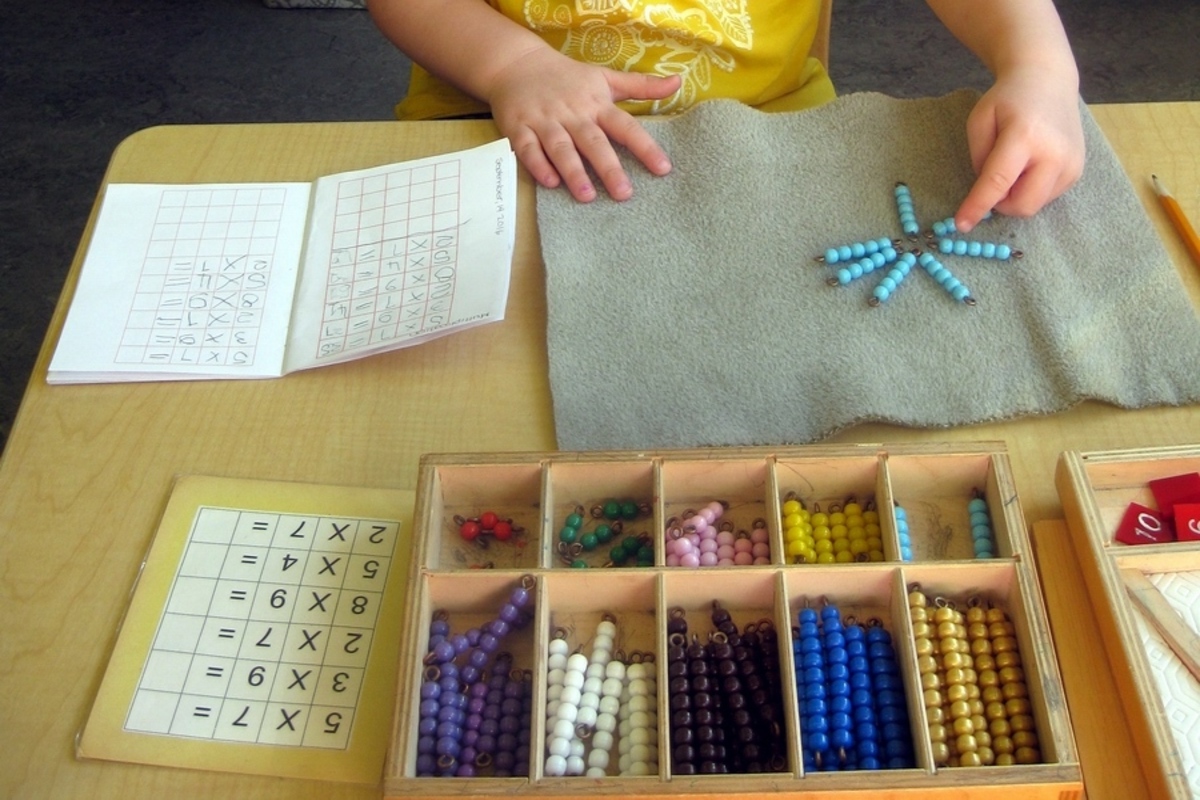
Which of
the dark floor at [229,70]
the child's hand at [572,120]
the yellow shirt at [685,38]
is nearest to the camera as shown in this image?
the child's hand at [572,120]

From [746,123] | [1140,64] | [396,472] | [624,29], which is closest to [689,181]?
[746,123]

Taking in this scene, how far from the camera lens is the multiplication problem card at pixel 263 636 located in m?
0.53

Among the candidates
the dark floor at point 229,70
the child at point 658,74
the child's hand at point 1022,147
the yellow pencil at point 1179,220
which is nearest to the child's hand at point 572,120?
the child at point 658,74

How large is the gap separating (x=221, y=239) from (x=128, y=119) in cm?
127

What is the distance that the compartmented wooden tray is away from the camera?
0.48 meters

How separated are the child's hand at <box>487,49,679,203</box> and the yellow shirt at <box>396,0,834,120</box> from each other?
59mm

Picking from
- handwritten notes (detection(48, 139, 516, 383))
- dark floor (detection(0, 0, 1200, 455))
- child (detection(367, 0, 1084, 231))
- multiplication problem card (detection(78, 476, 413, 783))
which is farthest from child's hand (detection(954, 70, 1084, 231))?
dark floor (detection(0, 0, 1200, 455))

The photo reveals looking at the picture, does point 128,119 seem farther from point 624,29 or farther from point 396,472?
point 396,472

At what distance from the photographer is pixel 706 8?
877 millimetres

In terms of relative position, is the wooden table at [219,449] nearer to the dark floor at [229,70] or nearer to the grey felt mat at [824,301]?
the grey felt mat at [824,301]

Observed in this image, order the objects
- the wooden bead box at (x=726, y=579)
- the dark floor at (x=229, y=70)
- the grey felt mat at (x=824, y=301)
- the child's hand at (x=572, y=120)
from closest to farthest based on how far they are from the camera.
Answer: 1. the wooden bead box at (x=726, y=579)
2. the grey felt mat at (x=824, y=301)
3. the child's hand at (x=572, y=120)
4. the dark floor at (x=229, y=70)

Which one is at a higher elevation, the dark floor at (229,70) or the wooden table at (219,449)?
the dark floor at (229,70)

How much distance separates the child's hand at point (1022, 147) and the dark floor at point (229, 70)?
42.6 inches

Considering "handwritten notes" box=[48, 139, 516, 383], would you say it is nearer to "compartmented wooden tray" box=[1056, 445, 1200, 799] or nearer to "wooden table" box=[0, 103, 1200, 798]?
"wooden table" box=[0, 103, 1200, 798]
